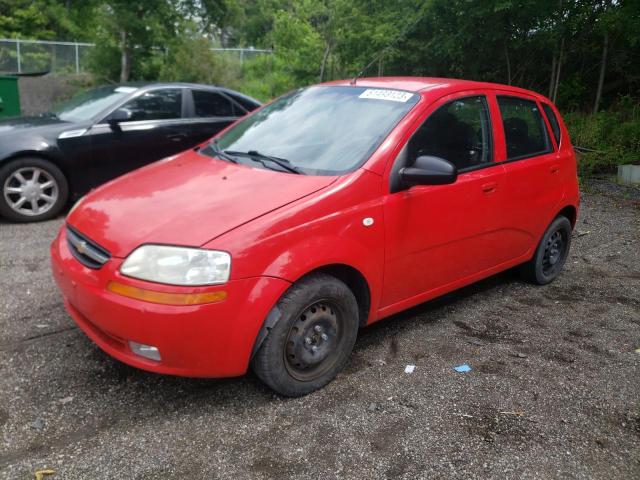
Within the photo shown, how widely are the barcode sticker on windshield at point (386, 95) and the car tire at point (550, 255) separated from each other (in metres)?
1.83

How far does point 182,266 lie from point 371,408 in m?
1.22

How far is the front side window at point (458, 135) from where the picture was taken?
347 cm

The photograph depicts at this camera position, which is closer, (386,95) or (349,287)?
(349,287)

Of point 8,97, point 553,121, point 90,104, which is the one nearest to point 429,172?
point 553,121

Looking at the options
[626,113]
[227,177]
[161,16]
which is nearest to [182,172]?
[227,177]

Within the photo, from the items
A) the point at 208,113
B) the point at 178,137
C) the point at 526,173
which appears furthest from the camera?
the point at 208,113

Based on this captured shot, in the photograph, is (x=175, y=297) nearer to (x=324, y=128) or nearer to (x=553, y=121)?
(x=324, y=128)

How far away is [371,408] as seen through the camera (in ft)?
9.68

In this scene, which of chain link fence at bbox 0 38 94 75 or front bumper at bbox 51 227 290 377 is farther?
chain link fence at bbox 0 38 94 75

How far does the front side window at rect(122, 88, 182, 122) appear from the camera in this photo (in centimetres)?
671

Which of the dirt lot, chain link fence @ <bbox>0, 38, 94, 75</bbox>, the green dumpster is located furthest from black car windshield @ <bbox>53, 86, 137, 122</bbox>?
chain link fence @ <bbox>0, 38, 94, 75</bbox>

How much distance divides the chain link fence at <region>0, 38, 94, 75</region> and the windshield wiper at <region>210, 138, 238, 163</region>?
51.7ft

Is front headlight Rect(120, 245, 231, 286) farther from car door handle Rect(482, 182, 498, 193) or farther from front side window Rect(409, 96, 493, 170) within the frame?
car door handle Rect(482, 182, 498, 193)

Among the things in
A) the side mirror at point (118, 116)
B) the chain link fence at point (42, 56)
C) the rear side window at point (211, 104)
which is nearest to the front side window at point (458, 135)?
the side mirror at point (118, 116)
